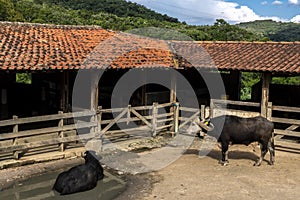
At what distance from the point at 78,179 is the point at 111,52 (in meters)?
5.08

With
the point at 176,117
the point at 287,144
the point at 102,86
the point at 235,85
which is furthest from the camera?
the point at 235,85

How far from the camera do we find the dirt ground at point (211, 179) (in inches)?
287

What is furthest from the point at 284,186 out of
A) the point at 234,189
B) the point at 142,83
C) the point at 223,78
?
the point at 223,78

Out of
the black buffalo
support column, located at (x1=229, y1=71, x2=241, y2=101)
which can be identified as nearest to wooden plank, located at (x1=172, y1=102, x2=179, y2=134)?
support column, located at (x1=229, y1=71, x2=241, y2=101)

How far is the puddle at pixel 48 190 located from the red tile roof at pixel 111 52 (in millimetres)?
2764

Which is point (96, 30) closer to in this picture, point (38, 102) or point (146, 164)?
point (38, 102)

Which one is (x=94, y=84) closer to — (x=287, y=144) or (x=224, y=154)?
(x=224, y=154)

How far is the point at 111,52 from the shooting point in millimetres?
11344

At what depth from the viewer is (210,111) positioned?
1214cm

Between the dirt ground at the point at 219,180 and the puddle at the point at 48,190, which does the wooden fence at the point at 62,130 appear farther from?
the dirt ground at the point at 219,180

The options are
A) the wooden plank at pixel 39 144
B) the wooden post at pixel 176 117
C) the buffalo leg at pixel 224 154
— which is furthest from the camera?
the wooden post at pixel 176 117

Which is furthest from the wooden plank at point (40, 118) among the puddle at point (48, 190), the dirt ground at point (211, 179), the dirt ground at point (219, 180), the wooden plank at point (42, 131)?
the dirt ground at point (219, 180)

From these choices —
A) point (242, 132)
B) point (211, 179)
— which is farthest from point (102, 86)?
point (211, 179)

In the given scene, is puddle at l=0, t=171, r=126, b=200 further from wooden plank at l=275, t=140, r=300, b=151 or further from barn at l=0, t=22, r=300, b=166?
wooden plank at l=275, t=140, r=300, b=151
